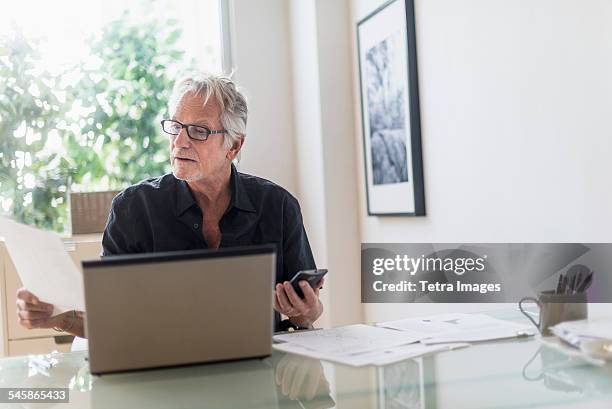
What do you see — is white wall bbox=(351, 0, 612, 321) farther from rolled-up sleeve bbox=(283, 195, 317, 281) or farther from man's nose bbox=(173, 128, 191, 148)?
man's nose bbox=(173, 128, 191, 148)

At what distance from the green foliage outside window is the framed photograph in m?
1.20

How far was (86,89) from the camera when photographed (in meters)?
4.14

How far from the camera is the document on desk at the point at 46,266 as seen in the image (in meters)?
1.25

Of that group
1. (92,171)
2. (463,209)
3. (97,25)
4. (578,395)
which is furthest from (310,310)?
(97,25)

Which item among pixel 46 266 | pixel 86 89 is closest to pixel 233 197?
pixel 46 266

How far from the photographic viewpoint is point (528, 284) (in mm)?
2418

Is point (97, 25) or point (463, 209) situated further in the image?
point (97, 25)

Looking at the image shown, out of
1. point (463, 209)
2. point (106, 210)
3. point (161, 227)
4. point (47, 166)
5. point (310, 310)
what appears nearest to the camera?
point (310, 310)

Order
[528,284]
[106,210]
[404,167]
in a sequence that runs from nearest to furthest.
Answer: [528,284], [404,167], [106,210]

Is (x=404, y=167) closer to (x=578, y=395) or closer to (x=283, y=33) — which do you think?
(x=283, y=33)

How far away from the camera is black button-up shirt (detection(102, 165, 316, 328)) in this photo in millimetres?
2100

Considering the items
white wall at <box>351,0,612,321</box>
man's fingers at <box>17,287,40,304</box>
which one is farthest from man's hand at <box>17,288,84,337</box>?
white wall at <box>351,0,612,321</box>

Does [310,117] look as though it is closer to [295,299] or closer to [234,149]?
[234,149]

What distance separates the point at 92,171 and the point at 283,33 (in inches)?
48.5
